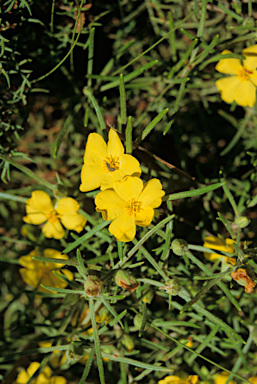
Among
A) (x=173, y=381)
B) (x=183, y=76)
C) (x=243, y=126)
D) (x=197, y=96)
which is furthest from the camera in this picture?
(x=197, y=96)

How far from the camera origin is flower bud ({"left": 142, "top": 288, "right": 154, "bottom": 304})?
162 cm

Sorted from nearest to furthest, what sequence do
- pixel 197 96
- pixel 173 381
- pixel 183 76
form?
pixel 173 381, pixel 183 76, pixel 197 96

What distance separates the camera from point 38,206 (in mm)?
1854

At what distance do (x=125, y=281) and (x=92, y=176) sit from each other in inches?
21.9

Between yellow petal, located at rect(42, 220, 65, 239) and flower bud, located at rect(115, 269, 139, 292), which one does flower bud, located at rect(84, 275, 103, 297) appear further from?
yellow petal, located at rect(42, 220, 65, 239)

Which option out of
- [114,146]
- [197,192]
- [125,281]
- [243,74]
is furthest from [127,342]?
[243,74]

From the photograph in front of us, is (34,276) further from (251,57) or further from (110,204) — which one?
(251,57)

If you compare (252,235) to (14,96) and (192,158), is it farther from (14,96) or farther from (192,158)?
(14,96)

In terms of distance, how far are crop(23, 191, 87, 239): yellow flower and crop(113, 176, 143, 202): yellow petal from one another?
1.24 ft

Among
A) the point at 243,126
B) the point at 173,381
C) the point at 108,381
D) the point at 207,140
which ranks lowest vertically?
the point at 108,381

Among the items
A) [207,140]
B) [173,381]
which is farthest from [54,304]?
[207,140]

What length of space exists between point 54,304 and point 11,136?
1245 mm

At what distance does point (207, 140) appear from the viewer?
2520 millimetres

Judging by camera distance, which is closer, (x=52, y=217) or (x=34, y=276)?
(x=52, y=217)
